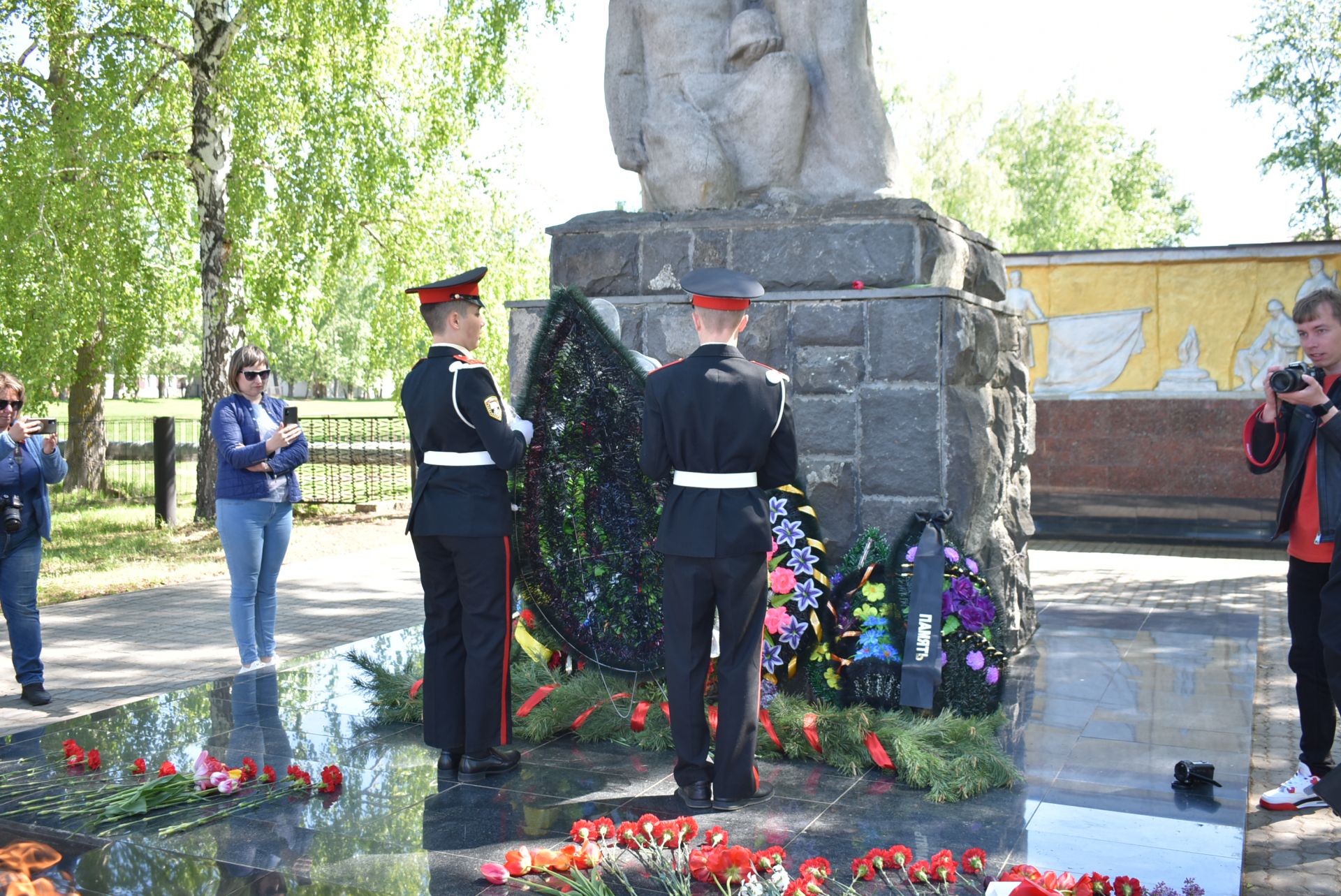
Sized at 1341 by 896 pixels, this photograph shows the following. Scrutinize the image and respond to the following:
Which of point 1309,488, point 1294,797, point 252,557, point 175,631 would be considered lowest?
point 175,631

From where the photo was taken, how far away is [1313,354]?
421 cm

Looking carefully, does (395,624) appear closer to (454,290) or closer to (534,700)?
(534,700)

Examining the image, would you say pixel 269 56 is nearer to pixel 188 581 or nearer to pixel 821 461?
pixel 188 581

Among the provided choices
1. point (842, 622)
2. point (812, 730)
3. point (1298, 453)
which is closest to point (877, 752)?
point (812, 730)

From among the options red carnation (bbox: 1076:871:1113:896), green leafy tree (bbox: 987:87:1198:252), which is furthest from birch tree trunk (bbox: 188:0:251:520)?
green leafy tree (bbox: 987:87:1198:252)

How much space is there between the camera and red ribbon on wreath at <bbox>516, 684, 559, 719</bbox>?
16.5 ft

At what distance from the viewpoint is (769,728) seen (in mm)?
4664

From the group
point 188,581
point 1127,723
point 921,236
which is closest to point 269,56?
point 188,581

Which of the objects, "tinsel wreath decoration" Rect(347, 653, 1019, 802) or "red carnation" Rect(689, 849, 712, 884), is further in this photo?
"tinsel wreath decoration" Rect(347, 653, 1019, 802)

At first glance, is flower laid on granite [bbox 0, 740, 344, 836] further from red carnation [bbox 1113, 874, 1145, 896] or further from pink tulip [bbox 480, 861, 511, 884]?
red carnation [bbox 1113, 874, 1145, 896]

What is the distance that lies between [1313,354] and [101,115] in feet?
39.2

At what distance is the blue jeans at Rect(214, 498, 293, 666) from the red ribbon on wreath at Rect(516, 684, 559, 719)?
1.88 m

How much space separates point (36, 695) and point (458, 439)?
3.14 m

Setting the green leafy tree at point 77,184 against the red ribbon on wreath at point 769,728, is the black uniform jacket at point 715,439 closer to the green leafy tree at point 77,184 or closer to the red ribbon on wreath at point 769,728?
the red ribbon on wreath at point 769,728
